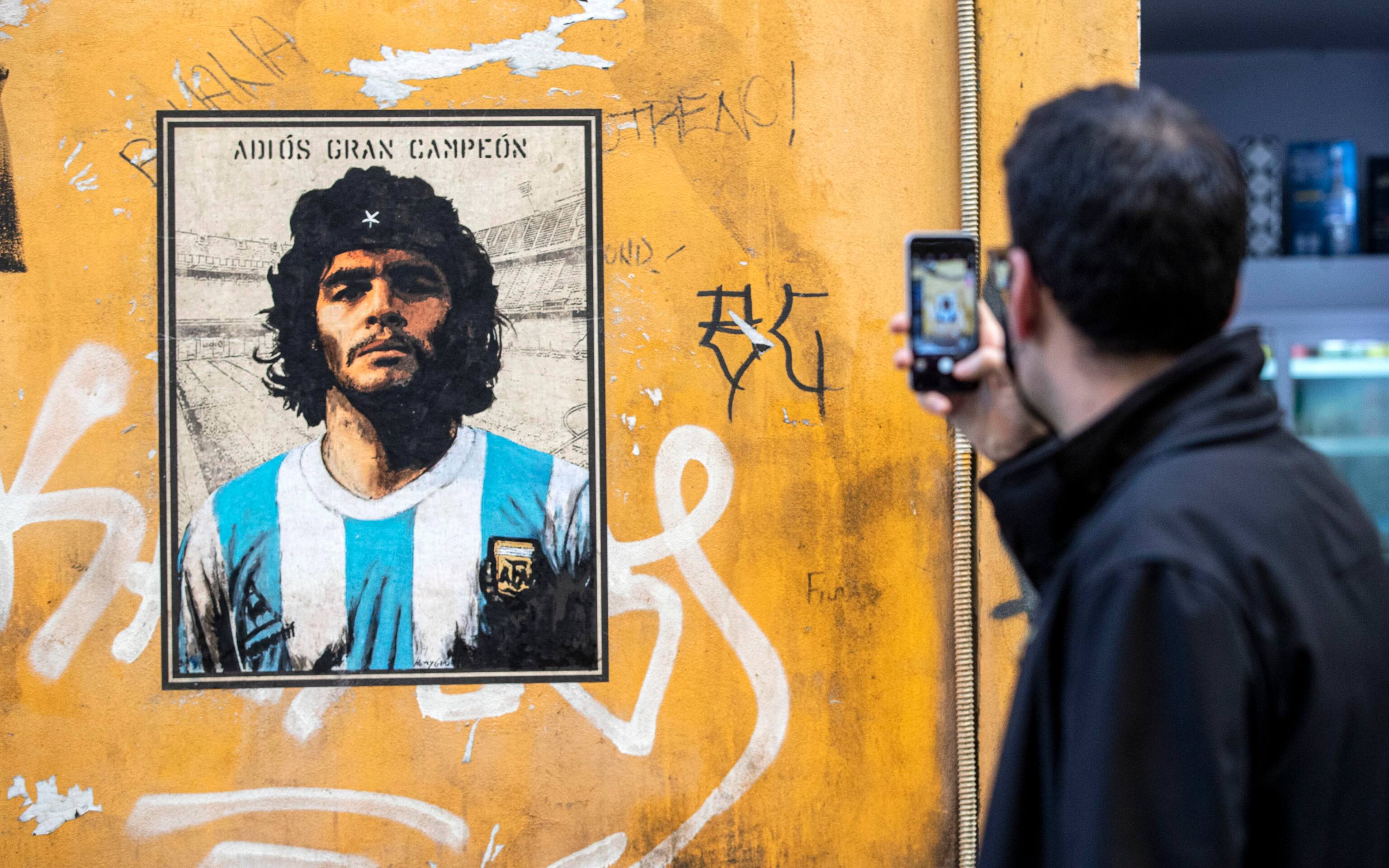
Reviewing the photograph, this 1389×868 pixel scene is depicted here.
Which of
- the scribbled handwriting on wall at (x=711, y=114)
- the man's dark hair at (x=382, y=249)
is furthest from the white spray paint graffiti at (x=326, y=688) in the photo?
the scribbled handwriting on wall at (x=711, y=114)

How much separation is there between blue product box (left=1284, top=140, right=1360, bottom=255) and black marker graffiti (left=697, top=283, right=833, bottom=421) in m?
3.93

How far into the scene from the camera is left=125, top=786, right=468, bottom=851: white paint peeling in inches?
103

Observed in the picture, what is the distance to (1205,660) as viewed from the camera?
894 mm

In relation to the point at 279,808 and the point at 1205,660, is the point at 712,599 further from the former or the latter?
the point at 1205,660

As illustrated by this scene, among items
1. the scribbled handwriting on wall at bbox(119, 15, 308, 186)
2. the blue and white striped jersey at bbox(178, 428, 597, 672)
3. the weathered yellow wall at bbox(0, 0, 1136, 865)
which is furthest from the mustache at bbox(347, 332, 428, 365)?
the scribbled handwriting on wall at bbox(119, 15, 308, 186)

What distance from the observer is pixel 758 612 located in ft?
8.79

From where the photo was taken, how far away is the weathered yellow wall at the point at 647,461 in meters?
2.64

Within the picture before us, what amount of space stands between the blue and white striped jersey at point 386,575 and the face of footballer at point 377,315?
0.79 feet

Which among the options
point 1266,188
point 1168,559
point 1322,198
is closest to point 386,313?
point 1168,559

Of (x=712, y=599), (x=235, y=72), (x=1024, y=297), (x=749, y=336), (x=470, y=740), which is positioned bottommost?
(x=470, y=740)

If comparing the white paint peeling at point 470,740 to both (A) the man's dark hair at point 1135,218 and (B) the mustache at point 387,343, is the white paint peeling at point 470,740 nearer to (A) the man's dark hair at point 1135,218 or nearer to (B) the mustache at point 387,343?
(B) the mustache at point 387,343

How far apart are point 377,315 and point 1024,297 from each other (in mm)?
1987

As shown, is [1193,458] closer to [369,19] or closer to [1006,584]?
[1006,584]

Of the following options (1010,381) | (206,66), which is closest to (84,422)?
(206,66)
